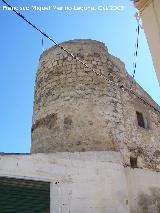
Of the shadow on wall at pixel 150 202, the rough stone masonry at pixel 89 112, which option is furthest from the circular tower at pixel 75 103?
the shadow on wall at pixel 150 202

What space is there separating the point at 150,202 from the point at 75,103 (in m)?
3.55

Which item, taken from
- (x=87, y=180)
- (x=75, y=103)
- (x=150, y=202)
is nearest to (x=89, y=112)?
(x=75, y=103)

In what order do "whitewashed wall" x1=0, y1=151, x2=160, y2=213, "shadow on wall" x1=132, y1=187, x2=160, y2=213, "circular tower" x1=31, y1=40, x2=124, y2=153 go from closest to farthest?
"whitewashed wall" x1=0, y1=151, x2=160, y2=213 → "shadow on wall" x1=132, y1=187, x2=160, y2=213 → "circular tower" x1=31, y1=40, x2=124, y2=153

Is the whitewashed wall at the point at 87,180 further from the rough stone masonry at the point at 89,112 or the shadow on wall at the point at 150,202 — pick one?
the rough stone masonry at the point at 89,112

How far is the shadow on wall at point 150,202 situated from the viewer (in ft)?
30.4

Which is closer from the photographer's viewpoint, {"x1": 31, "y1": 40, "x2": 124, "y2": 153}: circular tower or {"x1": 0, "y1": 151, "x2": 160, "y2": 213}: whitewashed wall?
{"x1": 0, "y1": 151, "x2": 160, "y2": 213}: whitewashed wall

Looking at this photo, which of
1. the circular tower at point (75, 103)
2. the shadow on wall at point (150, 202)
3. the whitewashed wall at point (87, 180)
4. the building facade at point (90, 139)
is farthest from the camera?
the circular tower at point (75, 103)

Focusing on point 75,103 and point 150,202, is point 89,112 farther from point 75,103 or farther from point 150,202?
point 150,202

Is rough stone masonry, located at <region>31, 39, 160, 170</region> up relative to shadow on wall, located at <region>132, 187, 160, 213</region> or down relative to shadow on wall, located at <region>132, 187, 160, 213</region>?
up

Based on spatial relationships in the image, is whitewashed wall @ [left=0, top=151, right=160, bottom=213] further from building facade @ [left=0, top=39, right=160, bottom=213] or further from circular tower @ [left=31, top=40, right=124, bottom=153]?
circular tower @ [left=31, top=40, right=124, bottom=153]

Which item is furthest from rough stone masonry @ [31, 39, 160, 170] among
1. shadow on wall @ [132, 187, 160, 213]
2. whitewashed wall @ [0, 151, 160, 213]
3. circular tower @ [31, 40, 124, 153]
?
shadow on wall @ [132, 187, 160, 213]

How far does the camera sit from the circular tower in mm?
9922

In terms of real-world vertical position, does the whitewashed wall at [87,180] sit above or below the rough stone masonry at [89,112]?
below

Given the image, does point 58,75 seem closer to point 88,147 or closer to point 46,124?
point 46,124
